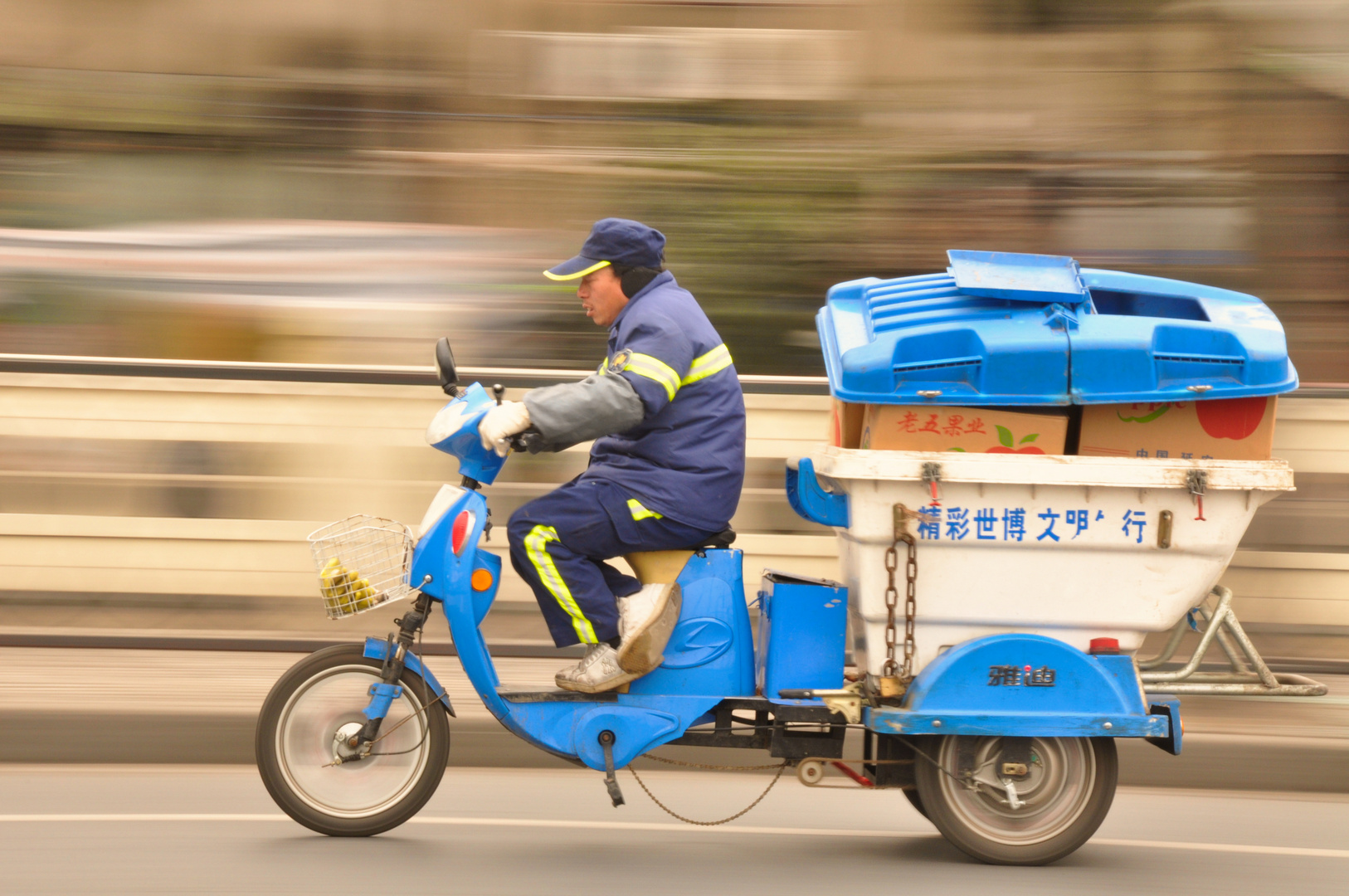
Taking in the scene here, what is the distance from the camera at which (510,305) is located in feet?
24.5

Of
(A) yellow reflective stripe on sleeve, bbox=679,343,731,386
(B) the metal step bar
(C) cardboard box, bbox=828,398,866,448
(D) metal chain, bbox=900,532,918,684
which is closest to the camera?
(D) metal chain, bbox=900,532,918,684

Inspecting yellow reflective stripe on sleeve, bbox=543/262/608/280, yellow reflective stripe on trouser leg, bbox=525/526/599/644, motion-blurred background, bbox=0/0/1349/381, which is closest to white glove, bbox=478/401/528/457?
yellow reflective stripe on trouser leg, bbox=525/526/599/644

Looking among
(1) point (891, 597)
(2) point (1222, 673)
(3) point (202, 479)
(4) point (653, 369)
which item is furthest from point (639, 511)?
(3) point (202, 479)

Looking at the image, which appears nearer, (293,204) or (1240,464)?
(1240,464)

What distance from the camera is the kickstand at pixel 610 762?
4016mm

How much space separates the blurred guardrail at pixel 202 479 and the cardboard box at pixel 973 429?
2.84 m

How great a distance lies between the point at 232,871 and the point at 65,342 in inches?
170

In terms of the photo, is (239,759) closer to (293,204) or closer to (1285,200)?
(293,204)

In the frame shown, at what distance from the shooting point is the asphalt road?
393 centimetres

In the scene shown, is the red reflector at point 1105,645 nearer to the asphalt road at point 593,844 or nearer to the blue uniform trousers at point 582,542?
the asphalt road at point 593,844

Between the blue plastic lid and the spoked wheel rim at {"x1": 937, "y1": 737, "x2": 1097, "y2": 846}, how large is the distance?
3.47ft

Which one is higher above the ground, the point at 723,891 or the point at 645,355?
the point at 645,355

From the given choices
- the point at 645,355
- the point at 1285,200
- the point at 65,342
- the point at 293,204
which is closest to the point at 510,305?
the point at 293,204

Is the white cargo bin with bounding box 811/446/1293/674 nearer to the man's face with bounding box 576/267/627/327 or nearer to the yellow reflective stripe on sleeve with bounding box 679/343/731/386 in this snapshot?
the yellow reflective stripe on sleeve with bounding box 679/343/731/386
